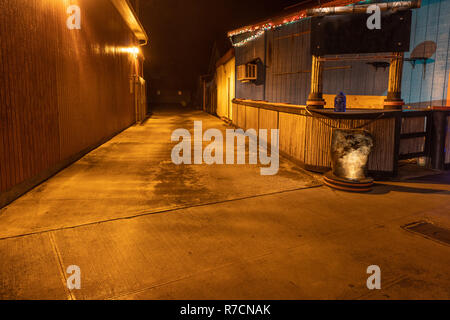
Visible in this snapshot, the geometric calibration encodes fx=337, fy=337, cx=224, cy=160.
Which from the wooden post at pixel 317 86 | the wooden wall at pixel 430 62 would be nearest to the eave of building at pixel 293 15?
the wooden wall at pixel 430 62

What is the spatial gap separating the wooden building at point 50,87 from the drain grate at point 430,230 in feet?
18.7

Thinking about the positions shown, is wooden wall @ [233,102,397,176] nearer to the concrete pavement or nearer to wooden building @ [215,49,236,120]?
the concrete pavement

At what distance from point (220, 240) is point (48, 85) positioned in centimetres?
495

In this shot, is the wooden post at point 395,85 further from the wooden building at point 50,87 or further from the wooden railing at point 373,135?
the wooden building at point 50,87

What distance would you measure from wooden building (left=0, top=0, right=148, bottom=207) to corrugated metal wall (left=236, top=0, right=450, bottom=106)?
19.2 ft

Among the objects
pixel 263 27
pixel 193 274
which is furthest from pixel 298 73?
pixel 193 274

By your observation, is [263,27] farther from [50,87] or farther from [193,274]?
[193,274]

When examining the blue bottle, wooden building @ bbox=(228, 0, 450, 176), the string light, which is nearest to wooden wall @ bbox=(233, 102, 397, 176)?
wooden building @ bbox=(228, 0, 450, 176)

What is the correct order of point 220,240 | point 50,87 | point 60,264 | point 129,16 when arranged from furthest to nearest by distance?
point 129,16 → point 50,87 → point 220,240 → point 60,264

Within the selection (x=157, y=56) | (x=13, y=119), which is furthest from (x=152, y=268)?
(x=157, y=56)

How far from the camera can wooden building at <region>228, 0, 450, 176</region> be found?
6680mm

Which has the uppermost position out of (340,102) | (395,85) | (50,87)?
(395,85)

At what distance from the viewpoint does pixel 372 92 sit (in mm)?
8742
